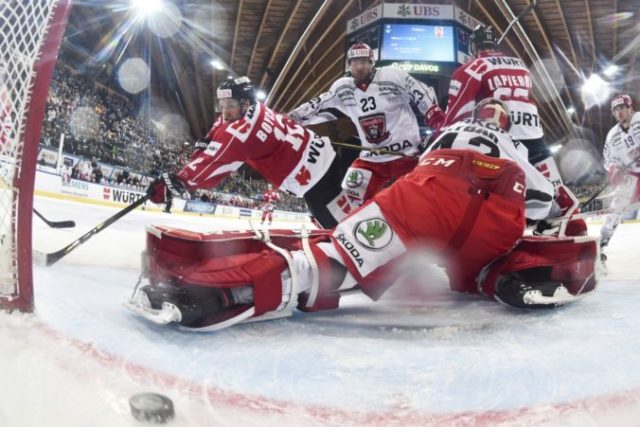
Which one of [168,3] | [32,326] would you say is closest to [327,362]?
[32,326]

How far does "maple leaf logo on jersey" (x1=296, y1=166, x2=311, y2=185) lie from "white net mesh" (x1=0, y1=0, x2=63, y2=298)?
183 cm

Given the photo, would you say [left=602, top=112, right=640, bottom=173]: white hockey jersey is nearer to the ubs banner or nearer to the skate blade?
the skate blade

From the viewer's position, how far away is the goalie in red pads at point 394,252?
3.93 ft

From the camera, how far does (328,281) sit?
1.38 m

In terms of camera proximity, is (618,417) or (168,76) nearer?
(618,417)

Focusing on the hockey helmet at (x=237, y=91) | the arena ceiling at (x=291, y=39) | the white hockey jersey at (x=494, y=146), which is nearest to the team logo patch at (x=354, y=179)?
the hockey helmet at (x=237, y=91)

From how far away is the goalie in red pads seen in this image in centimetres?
120

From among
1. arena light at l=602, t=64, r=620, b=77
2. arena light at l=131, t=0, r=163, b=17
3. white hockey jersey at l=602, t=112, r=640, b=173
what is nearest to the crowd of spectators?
arena light at l=131, t=0, r=163, b=17

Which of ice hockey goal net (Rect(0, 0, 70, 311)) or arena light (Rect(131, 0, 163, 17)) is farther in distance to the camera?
arena light (Rect(131, 0, 163, 17))

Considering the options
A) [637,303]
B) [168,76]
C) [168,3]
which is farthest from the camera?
[168,76]

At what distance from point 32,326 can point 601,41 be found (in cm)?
1672

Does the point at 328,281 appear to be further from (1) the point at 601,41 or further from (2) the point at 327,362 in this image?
(1) the point at 601,41

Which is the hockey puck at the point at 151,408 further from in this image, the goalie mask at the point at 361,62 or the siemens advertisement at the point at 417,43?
the siemens advertisement at the point at 417,43

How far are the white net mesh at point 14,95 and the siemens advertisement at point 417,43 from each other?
971 centimetres
